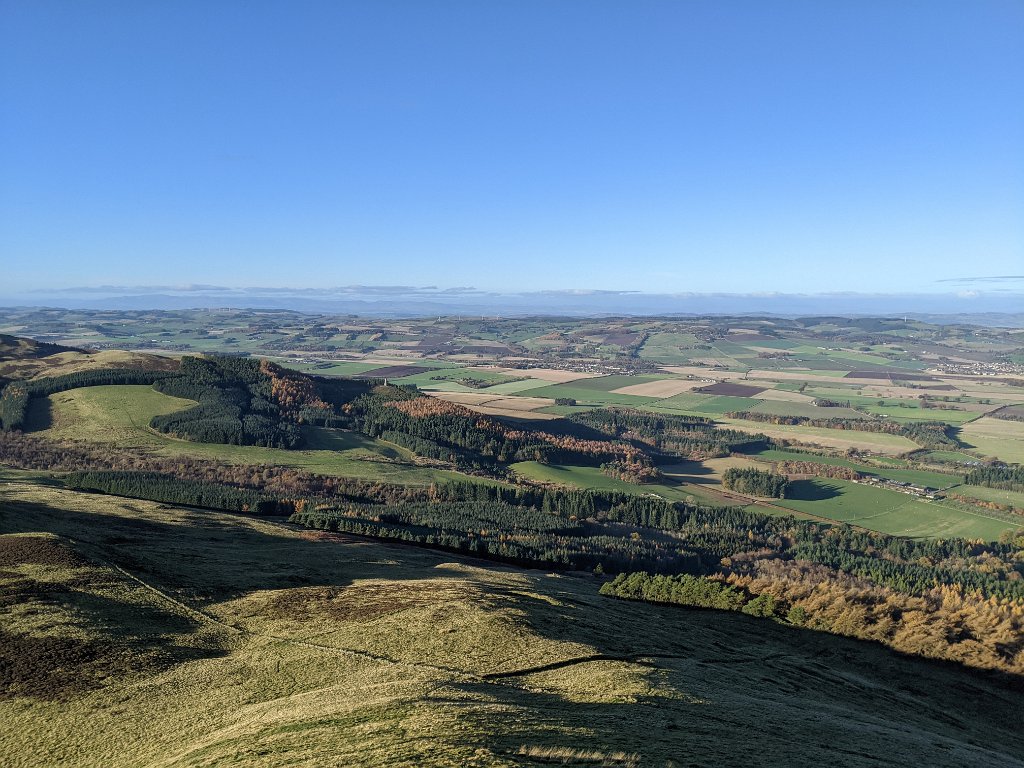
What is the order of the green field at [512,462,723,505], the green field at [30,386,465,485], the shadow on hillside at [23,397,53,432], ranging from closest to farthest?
the green field at [512,462,723,505] < the green field at [30,386,465,485] < the shadow on hillside at [23,397,53,432]

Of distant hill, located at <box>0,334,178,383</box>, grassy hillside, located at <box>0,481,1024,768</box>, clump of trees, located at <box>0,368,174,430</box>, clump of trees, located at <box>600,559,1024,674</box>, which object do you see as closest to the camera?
grassy hillside, located at <box>0,481,1024,768</box>

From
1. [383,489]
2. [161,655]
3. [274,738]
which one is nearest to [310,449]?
[383,489]

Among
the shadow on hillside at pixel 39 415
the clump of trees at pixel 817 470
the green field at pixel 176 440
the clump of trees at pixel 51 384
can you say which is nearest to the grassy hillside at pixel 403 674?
the green field at pixel 176 440

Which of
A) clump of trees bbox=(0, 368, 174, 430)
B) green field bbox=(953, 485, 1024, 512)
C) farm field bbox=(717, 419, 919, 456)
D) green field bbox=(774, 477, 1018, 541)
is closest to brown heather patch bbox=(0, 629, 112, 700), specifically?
green field bbox=(774, 477, 1018, 541)

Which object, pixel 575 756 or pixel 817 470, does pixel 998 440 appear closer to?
pixel 817 470

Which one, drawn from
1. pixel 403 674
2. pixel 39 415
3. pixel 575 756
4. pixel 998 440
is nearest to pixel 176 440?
pixel 39 415

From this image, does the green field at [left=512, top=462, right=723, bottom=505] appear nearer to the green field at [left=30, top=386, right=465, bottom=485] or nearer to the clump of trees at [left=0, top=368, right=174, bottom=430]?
the green field at [left=30, top=386, right=465, bottom=485]

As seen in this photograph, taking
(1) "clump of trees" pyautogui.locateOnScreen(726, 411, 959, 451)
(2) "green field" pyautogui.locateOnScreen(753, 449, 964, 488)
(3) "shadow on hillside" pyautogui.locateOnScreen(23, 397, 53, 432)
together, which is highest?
(3) "shadow on hillside" pyautogui.locateOnScreen(23, 397, 53, 432)
